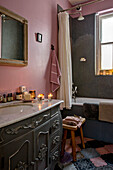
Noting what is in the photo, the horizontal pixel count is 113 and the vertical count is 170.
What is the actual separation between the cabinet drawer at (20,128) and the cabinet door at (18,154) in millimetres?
35

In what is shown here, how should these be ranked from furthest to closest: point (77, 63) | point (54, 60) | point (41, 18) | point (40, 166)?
1. point (77, 63)
2. point (54, 60)
3. point (41, 18)
4. point (40, 166)

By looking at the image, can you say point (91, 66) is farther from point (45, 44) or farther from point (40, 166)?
point (40, 166)

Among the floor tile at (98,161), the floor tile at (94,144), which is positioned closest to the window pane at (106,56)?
the floor tile at (94,144)

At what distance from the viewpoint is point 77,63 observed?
3537 mm

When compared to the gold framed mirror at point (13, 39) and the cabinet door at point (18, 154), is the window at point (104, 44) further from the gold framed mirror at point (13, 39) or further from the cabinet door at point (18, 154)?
the cabinet door at point (18, 154)

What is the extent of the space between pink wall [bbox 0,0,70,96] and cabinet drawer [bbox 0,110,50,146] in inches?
22.7

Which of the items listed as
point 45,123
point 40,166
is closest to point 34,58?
point 45,123

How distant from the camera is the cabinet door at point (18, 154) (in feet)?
2.69

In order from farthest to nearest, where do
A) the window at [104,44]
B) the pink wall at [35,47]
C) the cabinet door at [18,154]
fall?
the window at [104,44], the pink wall at [35,47], the cabinet door at [18,154]

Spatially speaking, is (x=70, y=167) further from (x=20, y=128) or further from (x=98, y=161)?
(x=20, y=128)

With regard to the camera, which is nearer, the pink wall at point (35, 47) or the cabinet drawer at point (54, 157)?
the cabinet drawer at point (54, 157)

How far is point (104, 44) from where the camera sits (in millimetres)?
3279

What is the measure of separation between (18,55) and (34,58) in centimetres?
33

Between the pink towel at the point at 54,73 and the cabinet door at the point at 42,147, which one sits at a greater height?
the pink towel at the point at 54,73
